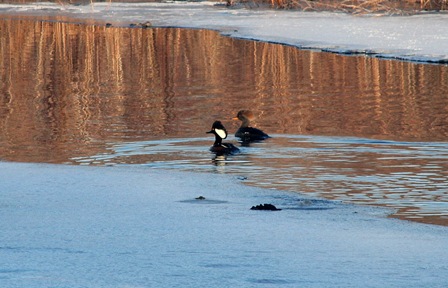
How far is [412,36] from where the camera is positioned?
70.3 feet

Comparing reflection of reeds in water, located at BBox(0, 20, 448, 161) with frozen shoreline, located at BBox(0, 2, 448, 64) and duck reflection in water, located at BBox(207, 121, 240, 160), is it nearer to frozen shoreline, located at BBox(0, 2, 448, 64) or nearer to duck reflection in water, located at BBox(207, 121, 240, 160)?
frozen shoreline, located at BBox(0, 2, 448, 64)

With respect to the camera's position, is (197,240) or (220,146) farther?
(220,146)

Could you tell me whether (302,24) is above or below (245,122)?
above

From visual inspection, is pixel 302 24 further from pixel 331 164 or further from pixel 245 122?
pixel 331 164

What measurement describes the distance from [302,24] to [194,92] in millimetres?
11912

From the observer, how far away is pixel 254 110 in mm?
12844

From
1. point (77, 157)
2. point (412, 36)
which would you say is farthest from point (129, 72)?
point (77, 157)

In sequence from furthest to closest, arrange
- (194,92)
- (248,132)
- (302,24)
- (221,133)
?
(302,24) → (194,92) → (248,132) → (221,133)

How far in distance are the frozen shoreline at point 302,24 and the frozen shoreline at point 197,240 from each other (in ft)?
38.7

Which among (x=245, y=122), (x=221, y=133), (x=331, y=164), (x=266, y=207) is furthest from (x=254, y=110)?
(x=266, y=207)

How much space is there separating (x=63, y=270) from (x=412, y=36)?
59.2 ft

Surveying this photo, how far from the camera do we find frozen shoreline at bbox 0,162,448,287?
4.36 meters

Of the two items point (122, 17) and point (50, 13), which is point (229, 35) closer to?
point (122, 17)

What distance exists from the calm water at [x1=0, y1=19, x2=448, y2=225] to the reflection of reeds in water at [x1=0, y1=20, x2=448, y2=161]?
0.08ft
